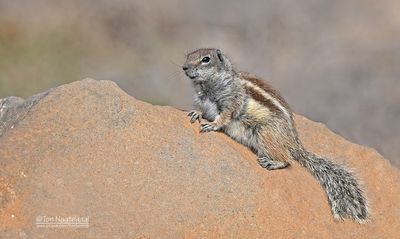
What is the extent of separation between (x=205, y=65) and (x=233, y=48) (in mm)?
8213

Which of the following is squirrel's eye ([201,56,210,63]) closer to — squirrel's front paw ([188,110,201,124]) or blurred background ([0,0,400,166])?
squirrel's front paw ([188,110,201,124])

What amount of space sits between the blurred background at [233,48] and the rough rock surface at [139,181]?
7.26 meters

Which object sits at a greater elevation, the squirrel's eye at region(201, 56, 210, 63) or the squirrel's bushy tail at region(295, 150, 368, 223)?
the squirrel's eye at region(201, 56, 210, 63)

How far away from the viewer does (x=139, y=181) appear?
25.6 ft

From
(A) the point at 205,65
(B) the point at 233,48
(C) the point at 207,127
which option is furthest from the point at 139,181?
(B) the point at 233,48

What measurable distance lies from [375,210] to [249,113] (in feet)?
5.29

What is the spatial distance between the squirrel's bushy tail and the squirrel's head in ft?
4.26

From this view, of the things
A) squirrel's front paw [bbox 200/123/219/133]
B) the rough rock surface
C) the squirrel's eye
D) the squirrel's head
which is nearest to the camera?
the rough rock surface

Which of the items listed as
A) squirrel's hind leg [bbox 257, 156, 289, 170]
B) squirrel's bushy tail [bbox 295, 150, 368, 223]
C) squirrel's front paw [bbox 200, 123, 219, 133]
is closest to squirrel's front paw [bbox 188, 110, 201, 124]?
squirrel's front paw [bbox 200, 123, 219, 133]

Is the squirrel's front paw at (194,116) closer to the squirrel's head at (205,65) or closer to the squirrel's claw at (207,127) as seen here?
the squirrel's claw at (207,127)

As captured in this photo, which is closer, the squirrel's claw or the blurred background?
the squirrel's claw

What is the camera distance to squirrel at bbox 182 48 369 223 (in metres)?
8.70

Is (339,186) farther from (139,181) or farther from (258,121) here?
(139,181)

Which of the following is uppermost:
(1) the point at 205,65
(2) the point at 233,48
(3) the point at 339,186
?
Result: (2) the point at 233,48
